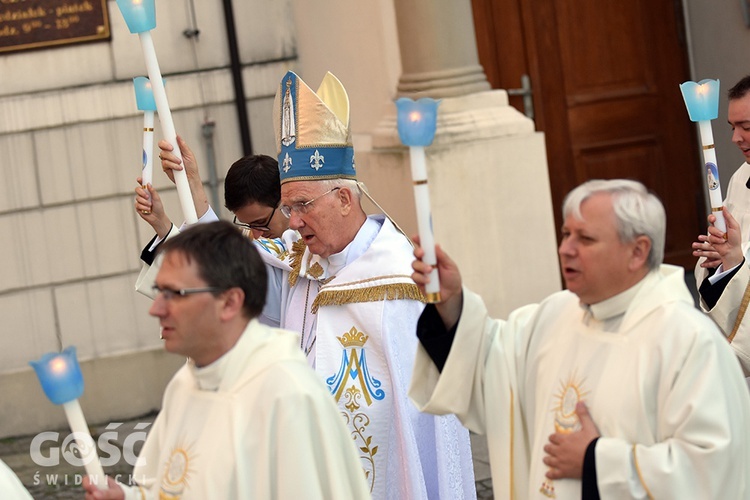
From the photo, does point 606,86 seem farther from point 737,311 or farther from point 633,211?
point 633,211

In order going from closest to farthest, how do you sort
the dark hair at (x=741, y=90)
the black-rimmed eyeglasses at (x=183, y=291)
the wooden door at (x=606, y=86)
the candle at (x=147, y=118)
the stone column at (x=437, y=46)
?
the black-rimmed eyeglasses at (x=183, y=291) < the candle at (x=147, y=118) < the dark hair at (x=741, y=90) < the stone column at (x=437, y=46) < the wooden door at (x=606, y=86)

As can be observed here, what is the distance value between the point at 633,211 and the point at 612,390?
45 centimetres

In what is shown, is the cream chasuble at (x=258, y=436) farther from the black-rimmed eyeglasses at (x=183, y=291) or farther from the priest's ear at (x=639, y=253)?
the priest's ear at (x=639, y=253)

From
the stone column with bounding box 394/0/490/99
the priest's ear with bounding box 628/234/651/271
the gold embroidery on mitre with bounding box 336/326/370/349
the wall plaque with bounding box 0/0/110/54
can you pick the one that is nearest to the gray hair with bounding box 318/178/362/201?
the gold embroidery on mitre with bounding box 336/326/370/349

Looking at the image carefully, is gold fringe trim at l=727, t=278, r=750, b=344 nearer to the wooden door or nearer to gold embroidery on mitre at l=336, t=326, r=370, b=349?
gold embroidery on mitre at l=336, t=326, r=370, b=349

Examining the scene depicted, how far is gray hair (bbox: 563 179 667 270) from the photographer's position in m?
3.07

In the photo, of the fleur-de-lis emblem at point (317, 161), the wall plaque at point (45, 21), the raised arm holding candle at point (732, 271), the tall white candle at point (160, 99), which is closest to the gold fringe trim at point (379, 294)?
the fleur-de-lis emblem at point (317, 161)

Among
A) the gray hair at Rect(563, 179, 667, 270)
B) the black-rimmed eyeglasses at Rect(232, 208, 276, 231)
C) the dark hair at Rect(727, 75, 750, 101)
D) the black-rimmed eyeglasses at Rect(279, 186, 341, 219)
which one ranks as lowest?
the gray hair at Rect(563, 179, 667, 270)

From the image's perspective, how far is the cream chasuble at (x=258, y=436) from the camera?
9.71ft

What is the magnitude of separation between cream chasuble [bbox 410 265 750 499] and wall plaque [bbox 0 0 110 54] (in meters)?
5.48

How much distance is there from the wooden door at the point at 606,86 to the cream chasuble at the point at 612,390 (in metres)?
5.45

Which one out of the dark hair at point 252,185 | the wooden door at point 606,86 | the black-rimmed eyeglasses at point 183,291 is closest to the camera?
the black-rimmed eyeglasses at point 183,291

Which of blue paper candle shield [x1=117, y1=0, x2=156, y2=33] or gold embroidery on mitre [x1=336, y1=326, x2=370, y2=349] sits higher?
blue paper candle shield [x1=117, y1=0, x2=156, y2=33]

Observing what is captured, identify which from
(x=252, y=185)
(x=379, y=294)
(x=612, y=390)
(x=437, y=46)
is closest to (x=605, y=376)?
(x=612, y=390)
